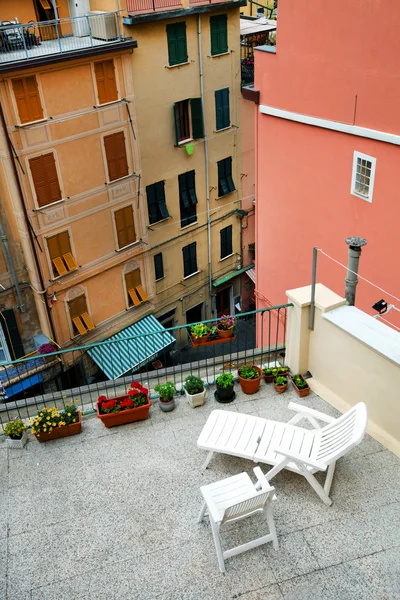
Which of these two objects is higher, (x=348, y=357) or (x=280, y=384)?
(x=348, y=357)

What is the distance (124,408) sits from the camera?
749 cm

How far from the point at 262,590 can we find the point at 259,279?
38.1 ft

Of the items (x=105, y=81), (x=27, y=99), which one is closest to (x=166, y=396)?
(x=27, y=99)

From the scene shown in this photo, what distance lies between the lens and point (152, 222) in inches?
816

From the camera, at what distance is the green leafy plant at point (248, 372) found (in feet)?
26.0

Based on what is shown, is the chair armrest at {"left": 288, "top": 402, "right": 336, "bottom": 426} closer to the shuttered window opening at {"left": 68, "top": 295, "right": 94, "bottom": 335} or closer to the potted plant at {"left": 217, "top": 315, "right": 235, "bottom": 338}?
the potted plant at {"left": 217, "top": 315, "right": 235, "bottom": 338}

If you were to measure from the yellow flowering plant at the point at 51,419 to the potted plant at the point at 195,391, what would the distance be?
5.10ft

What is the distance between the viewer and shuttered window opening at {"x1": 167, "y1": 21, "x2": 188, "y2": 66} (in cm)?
1877

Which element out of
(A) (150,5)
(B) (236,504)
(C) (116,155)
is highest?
(A) (150,5)

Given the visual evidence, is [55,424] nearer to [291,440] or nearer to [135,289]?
[291,440]

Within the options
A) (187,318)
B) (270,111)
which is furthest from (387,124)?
(187,318)

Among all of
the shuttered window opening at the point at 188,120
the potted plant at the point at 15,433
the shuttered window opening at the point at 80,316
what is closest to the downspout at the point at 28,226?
the shuttered window opening at the point at 80,316

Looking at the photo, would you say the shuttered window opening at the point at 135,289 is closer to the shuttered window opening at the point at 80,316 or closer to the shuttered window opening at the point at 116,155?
the shuttered window opening at the point at 80,316

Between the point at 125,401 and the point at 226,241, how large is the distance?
57.4 ft
